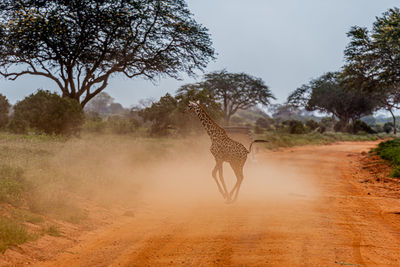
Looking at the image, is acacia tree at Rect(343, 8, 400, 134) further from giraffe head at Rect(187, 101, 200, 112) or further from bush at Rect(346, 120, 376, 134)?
bush at Rect(346, 120, 376, 134)

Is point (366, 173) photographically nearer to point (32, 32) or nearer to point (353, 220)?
point (353, 220)

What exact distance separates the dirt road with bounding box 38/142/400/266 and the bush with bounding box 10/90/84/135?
10073 millimetres

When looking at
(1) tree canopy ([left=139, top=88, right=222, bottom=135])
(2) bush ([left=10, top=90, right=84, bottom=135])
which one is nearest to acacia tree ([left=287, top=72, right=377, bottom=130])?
(1) tree canopy ([left=139, top=88, right=222, bottom=135])

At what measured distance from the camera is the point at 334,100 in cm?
5709

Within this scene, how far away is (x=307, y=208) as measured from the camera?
6945 millimetres

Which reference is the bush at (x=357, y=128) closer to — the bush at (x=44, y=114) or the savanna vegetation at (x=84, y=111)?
the savanna vegetation at (x=84, y=111)

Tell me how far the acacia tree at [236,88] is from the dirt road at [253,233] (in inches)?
1527

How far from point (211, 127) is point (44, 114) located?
42.3 feet

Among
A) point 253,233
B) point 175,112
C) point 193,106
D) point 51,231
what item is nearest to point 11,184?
point 51,231

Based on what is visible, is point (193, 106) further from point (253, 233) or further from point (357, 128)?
point (357, 128)

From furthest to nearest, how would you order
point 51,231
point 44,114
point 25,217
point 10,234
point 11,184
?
point 44,114, point 11,184, point 25,217, point 51,231, point 10,234

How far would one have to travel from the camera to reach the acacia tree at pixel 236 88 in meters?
47.1

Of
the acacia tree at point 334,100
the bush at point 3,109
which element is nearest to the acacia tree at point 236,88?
the acacia tree at point 334,100

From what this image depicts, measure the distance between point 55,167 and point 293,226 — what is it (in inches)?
245
